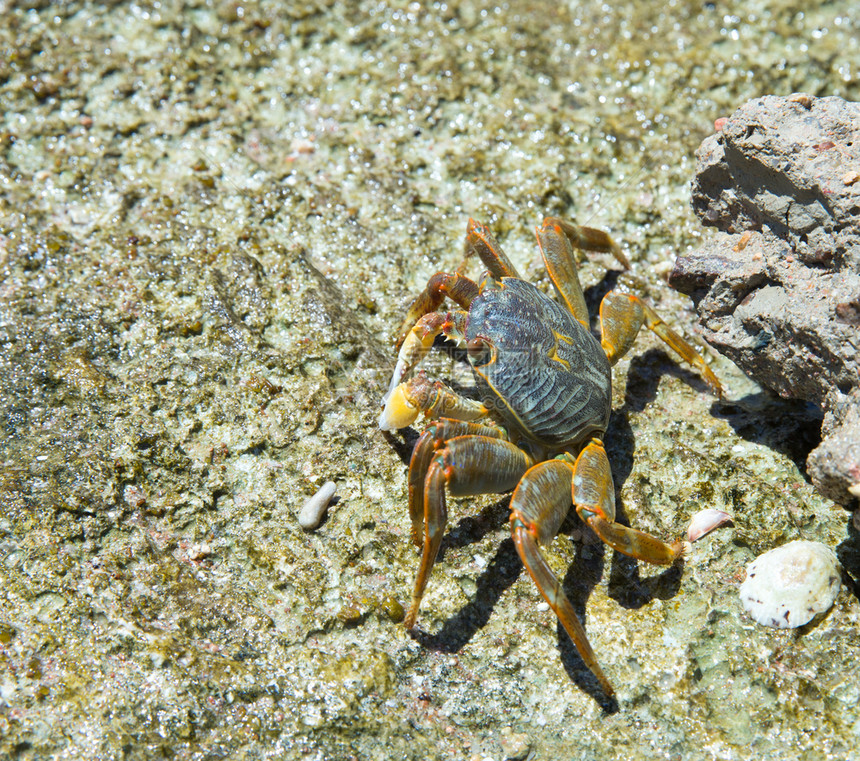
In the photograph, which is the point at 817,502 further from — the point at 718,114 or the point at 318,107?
the point at 318,107

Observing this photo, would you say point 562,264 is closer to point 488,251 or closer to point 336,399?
point 488,251

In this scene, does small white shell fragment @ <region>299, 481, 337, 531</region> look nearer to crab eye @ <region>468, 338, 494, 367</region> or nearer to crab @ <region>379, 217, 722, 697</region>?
crab @ <region>379, 217, 722, 697</region>

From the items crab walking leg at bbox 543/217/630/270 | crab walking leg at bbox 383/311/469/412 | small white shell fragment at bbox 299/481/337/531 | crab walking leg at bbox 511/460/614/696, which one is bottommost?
small white shell fragment at bbox 299/481/337/531

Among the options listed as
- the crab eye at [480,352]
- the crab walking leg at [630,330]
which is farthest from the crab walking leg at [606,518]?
the crab walking leg at [630,330]

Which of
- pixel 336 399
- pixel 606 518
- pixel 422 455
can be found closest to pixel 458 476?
pixel 422 455

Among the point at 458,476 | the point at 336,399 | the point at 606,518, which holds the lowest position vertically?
the point at 336,399

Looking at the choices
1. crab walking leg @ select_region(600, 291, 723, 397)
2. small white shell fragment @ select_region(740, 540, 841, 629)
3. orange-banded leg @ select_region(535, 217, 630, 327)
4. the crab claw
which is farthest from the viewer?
orange-banded leg @ select_region(535, 217, 630, 327)

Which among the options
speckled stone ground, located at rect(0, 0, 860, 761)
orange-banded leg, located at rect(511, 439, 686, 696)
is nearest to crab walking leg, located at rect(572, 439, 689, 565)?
orange-banded leg, located at rect(511, 439, 686, 696)

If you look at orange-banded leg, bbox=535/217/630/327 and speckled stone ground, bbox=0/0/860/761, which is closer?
speckled stone ground, bbox=0/0/860/761
